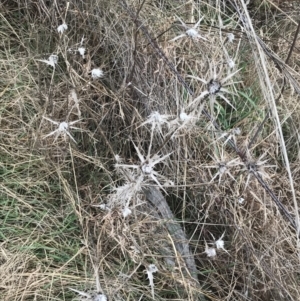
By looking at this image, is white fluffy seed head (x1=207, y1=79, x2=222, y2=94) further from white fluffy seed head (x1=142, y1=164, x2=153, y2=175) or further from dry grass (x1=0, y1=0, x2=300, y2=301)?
dry grass (x1=0, y1=0, x2=300, y2=301)

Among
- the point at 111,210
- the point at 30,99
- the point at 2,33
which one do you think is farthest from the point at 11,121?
the point at 111,210

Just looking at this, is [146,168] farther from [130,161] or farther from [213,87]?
[130,161]

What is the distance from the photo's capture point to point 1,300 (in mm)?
1129

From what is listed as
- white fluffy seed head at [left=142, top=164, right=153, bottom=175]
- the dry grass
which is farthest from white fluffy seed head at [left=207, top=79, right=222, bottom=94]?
the dry grass

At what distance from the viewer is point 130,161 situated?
117 cm

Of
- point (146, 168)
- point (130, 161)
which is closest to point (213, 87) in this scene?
point (146, 168)

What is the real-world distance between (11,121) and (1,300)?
44 centimetres

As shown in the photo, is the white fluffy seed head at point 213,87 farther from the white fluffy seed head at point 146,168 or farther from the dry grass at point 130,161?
the dry grass at point 130,161

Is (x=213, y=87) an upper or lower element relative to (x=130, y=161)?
upper

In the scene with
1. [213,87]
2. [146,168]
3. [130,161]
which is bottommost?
[130,161]

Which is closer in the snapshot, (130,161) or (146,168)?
(146,168)

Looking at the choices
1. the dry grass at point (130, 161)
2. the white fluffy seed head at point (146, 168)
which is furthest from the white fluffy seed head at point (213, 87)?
the dry grass at point (130, 161)

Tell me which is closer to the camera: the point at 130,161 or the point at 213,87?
the point at 213,87

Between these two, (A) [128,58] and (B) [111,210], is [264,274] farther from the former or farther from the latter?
(A) [128,58]
